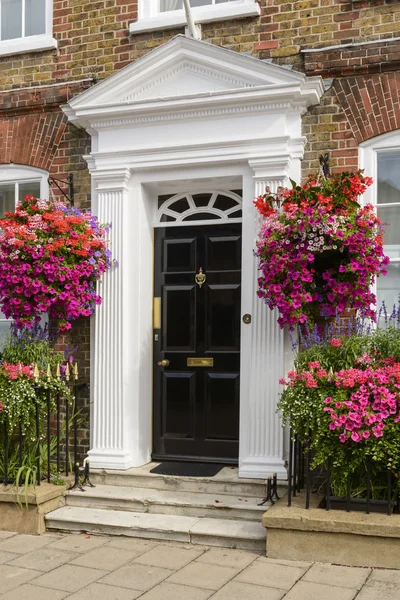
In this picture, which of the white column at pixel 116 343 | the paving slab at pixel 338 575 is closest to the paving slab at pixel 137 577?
the paving slab at pixel 338 575

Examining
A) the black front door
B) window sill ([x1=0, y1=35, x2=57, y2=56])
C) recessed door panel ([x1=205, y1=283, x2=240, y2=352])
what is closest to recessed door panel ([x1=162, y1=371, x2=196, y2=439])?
the black front door

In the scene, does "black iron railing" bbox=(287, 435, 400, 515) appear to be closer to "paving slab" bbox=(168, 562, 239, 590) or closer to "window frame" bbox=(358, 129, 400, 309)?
"paving slab" bbox=(168, 562, 239, 590)

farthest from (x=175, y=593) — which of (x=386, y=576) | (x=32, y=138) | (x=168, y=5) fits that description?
(x=168, y=5)

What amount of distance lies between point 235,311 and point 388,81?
235cm

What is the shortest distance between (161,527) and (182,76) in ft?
12.7

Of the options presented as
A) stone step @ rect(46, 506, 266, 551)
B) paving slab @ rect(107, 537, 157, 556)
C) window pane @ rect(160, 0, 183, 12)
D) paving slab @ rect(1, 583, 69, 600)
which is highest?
window pane @ rect(160, 0, 183, 12)

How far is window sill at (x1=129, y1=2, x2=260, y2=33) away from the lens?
6543 mm

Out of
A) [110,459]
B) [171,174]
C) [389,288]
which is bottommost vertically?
[110,459]

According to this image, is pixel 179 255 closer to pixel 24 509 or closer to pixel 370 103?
pixel 370 103

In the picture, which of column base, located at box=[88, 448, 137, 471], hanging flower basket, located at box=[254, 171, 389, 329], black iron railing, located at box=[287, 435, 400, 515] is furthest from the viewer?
column base, located at box=[88, 448, 137, 471]

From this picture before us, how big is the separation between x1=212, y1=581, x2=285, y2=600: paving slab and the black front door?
6.76 ft

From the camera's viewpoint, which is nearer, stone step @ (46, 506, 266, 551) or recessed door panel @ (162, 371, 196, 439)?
stone step @ (46, 506, 266, 551)

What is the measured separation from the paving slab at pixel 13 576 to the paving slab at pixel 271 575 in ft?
4.45

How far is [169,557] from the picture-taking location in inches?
202
